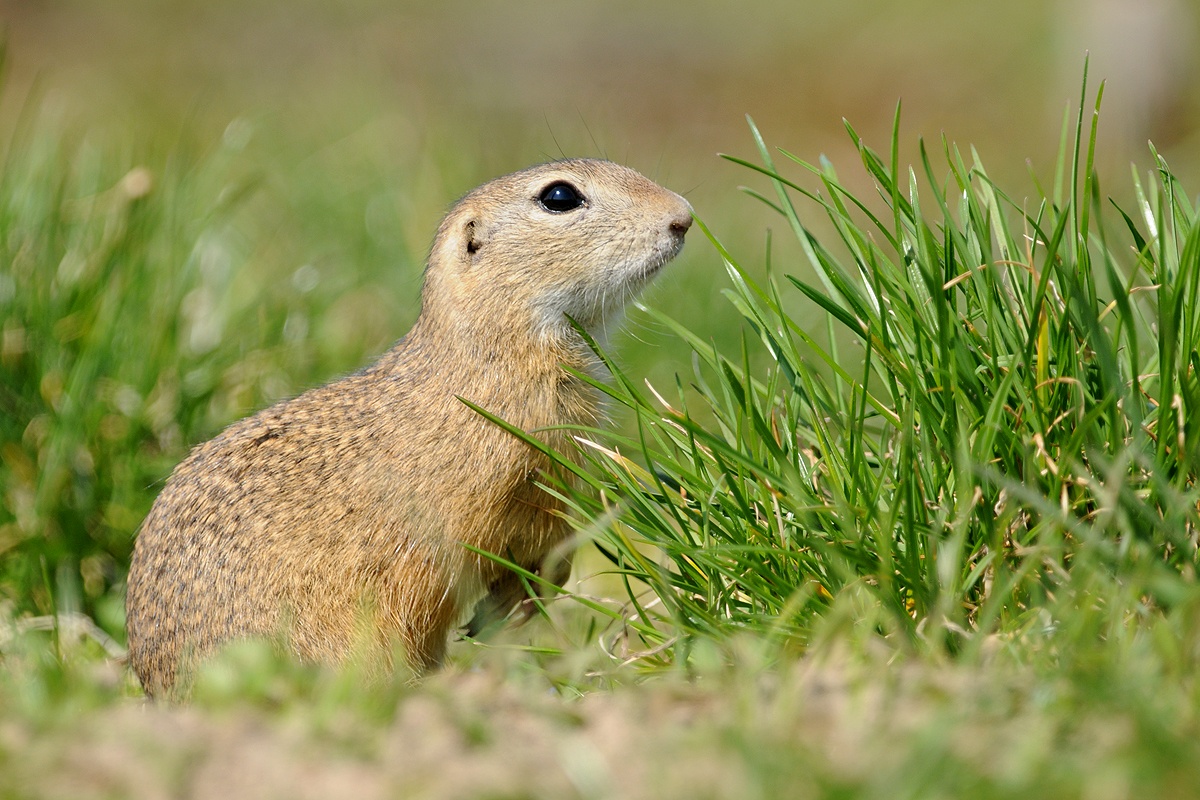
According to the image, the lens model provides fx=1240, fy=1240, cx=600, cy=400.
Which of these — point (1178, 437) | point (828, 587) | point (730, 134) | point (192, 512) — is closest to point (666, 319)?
point (828, 587)

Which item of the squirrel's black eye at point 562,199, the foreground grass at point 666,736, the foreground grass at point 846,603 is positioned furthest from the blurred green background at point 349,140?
the foreground grass at point 666,736

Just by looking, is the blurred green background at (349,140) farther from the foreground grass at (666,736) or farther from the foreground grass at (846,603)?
the foreground grass at (666,736)

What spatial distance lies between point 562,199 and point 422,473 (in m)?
1.13

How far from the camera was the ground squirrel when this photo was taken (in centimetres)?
405

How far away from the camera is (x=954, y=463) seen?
3299 mm

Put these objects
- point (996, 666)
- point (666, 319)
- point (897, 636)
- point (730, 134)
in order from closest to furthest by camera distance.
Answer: point (996, 666) → point (897, 636) → point (666, 319) → point (730, 134)

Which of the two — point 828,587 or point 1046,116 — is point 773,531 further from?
point 1046,116

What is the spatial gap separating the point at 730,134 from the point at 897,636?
1467cm

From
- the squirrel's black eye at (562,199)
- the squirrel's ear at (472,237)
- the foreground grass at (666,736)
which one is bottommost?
the foreground grass at (666,736)

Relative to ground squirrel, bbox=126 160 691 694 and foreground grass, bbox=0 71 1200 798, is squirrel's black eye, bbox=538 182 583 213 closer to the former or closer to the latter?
ground squirrel, bbox=126 160 691 694

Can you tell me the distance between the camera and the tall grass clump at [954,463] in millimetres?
2945

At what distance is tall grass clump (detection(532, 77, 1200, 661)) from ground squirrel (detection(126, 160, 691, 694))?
1.33 feet

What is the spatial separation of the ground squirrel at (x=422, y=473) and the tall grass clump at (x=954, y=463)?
0.41 metres

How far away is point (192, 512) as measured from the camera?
425 cm
